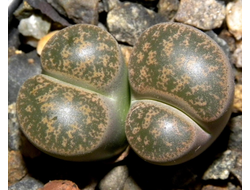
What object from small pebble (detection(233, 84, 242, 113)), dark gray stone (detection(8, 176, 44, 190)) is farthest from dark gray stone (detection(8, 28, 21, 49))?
small pebble (detection(233, 84, 242, 113))

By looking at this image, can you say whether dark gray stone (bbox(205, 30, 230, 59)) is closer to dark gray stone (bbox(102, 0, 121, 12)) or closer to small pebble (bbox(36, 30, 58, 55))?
dark gray stone (bbox(102, 0, 121, 12))

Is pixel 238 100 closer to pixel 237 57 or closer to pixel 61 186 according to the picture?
pixel 237 57

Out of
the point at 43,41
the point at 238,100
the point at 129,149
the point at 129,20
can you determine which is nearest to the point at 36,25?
the point at 43,41

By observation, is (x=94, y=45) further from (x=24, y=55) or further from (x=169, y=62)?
(x=24, y=55)

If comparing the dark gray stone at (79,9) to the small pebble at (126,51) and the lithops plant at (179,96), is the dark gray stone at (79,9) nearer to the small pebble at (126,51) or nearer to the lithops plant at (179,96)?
the small pebble at (126,51)

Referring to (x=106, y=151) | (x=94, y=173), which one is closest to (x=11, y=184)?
(x=94, y=173)
